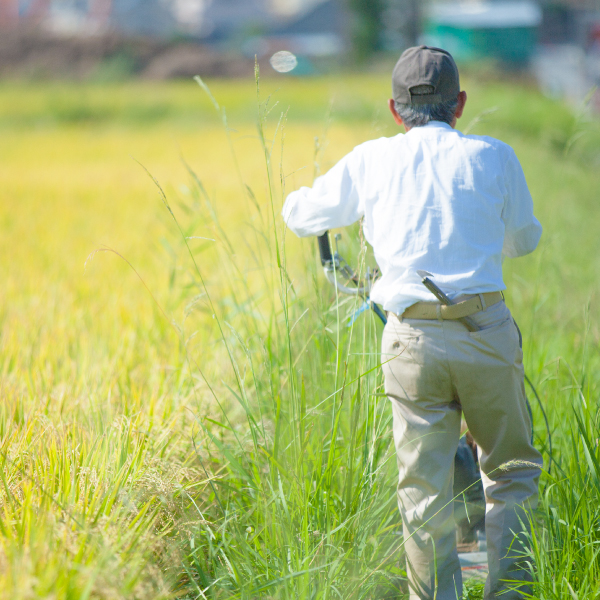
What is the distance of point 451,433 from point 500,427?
0.13 meters

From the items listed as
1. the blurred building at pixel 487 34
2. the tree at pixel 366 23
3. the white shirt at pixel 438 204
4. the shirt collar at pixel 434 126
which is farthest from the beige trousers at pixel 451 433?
the tree at pixel 366 23

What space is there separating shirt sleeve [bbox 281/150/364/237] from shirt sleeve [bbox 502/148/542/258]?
380 mm

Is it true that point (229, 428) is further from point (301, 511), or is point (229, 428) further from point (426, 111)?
point (426, 111)

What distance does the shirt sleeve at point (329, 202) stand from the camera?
173cm

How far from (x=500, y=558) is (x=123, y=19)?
205 feet

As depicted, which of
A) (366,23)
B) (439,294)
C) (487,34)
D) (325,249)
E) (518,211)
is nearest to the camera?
(439,294)

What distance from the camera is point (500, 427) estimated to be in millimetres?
1685

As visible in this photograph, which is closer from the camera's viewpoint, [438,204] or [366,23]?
[438,204]

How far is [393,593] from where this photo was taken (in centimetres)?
177

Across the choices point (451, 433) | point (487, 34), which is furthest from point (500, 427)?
point (487, 34)

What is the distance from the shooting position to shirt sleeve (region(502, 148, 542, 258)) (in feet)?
5.49

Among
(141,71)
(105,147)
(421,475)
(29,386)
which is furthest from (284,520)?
(141,71)

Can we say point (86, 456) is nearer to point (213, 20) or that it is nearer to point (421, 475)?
point (421, 475)

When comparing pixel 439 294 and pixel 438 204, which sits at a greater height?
pixel 438 204
